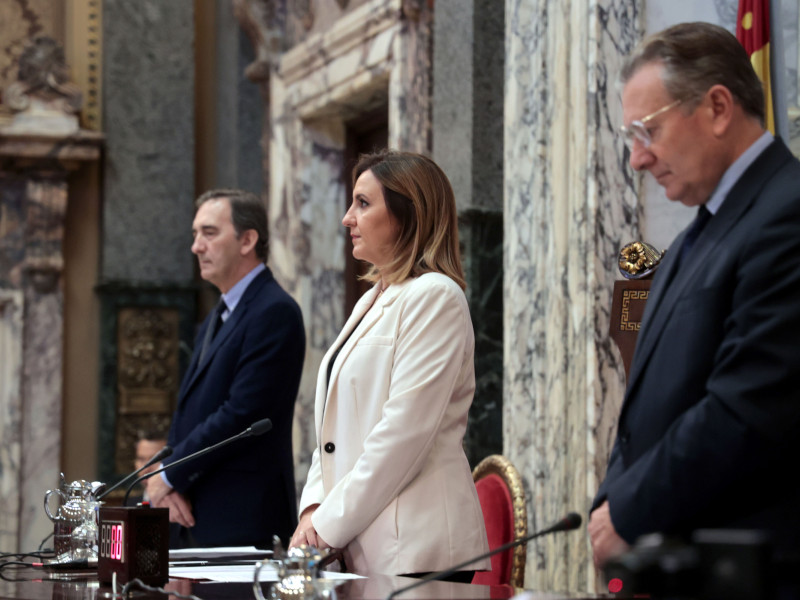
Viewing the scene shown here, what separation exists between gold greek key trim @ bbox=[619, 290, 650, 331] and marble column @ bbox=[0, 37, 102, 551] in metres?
5.08

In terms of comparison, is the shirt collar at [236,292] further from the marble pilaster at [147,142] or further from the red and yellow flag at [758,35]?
the marble pilaster at [147,142]

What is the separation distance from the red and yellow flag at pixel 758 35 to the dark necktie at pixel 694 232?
145 cm

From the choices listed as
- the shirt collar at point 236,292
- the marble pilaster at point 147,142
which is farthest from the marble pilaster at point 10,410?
the shirt collar at point 236,292

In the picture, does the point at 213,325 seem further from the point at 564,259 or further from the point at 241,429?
the point at 564,259

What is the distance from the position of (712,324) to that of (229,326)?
85.4 inches

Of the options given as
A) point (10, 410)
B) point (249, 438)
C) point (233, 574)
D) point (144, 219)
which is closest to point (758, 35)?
point (249, 438)

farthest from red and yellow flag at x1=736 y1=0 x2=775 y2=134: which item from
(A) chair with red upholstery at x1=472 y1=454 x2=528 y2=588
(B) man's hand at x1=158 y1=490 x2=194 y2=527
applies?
(B) man's hand at x1=158 y1=490 x2=194 y2=527

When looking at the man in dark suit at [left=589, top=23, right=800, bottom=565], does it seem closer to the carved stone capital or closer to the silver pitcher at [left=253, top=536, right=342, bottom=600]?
the silver pitcher at [left=253, top=536, right=342, bottom=600]

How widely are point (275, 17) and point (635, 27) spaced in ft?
11.3

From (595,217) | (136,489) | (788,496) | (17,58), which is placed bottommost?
(136,489)

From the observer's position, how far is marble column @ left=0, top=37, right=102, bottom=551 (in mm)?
7121

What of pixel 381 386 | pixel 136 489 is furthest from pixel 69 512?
pixel 136 489

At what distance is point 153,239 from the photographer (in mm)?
7426

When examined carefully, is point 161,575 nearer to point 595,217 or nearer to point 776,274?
point 776,274
